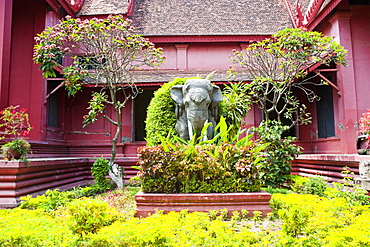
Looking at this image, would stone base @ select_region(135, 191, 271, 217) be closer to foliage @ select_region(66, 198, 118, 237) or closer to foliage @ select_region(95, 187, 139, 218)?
foliage @ select_region(95, 187, 139, 218)

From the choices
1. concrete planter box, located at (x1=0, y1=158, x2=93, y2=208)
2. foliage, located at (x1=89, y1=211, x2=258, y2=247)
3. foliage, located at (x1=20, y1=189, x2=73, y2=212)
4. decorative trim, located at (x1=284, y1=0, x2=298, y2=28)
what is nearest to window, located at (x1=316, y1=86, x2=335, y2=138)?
decorative trim, located at (x1=284, y1=0, x2=298, y2=28)

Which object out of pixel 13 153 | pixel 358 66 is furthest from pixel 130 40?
pixel 358 66

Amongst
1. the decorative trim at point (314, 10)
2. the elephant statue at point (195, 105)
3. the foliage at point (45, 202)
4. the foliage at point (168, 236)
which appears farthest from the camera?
the decorative trim at point (314, 10)

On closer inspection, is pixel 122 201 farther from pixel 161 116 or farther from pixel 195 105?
pixel 195 105

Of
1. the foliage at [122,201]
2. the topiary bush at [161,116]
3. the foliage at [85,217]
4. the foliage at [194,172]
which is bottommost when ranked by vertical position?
the foliage at [122,201]

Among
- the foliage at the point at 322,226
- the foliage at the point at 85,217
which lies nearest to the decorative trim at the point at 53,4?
the foliage at the point at 85,217

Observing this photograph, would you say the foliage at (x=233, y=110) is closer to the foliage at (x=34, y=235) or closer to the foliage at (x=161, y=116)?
the foliage at (x=161, y=116)

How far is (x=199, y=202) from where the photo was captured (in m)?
4.22

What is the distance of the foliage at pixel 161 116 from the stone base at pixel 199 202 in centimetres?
202

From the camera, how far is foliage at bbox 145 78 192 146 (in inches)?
245

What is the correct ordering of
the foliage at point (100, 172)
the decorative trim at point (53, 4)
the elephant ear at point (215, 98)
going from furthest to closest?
1. the decorative trim at point (53, 4)
2. the foliage at point (100, 172)
3. the elephant ear at point (215, 98)

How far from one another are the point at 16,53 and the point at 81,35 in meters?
4.57

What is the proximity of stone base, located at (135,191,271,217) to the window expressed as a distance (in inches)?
306

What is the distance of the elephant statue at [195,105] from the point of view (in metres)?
5.47
